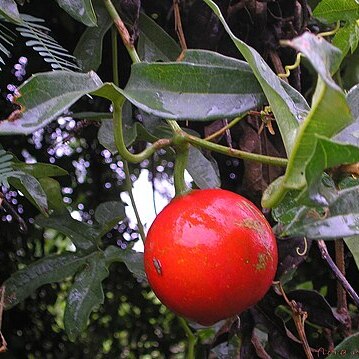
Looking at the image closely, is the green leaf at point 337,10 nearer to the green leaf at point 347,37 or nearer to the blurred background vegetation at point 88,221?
the green leaf at point 347,37

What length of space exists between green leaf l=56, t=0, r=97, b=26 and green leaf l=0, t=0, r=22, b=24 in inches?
1.9

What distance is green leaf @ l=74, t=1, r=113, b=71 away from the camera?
80 cm

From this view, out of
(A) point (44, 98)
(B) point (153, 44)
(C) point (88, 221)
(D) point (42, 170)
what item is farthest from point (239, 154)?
(C) point (88, 221)

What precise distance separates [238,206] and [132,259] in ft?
1.18

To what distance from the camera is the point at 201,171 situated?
0.79 meters

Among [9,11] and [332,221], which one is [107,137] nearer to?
[9,11]

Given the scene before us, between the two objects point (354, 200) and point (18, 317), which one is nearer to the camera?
point (354, 200)

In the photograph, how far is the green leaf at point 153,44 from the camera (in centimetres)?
87

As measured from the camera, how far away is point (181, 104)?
529 millimetres

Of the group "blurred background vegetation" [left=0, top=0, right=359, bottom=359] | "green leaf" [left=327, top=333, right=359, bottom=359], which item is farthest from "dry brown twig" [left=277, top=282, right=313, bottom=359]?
"blurred background vegetation" [left=0, top=0, right=359, bottom=359]

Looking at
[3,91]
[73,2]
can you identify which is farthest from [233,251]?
[3,91]

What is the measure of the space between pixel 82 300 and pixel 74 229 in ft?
0.44

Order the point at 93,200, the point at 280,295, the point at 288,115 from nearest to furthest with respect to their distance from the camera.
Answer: the point at 288,115 < the point at 280,295 < the point at 93,200

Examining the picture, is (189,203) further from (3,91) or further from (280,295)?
(3,91)
